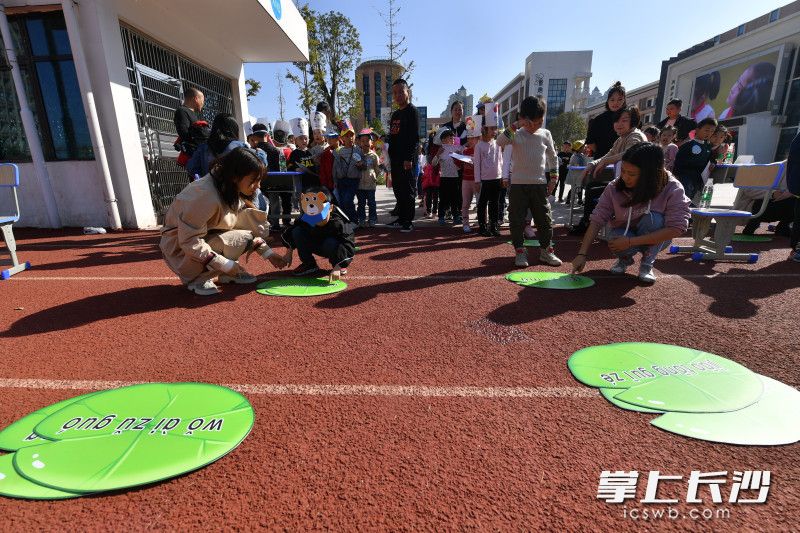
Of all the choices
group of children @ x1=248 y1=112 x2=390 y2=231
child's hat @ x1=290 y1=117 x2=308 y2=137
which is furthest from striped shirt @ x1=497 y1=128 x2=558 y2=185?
child's hat @ x1=290 y1=117 x2=308 y2=137

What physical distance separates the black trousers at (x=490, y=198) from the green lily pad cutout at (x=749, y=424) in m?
4.84

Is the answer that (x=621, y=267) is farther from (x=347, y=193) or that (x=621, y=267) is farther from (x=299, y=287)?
(x=347, y=193)

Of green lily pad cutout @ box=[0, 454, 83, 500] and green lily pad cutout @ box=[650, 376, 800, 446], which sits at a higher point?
green lily pad cutout @ box=[0, 454, 83, 500]

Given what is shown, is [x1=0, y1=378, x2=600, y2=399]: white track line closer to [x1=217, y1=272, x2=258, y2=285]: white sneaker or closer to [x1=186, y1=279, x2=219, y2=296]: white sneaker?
[x1=186, y1=279, x2=219, y2=296]: white sneaker

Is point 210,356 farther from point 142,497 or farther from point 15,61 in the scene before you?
point 15,61

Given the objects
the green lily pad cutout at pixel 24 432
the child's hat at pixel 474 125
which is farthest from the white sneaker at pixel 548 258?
the green lily pad cutout at pixel 24 432

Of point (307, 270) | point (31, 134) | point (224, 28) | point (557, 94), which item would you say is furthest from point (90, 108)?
point (557, 94)

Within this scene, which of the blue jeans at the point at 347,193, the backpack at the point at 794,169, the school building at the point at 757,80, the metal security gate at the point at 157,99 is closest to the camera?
the backpack at the point at 794,169

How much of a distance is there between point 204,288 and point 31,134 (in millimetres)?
6635

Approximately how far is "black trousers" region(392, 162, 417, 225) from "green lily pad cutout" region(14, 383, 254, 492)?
5.45 m

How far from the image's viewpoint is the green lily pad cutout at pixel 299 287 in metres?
3.86

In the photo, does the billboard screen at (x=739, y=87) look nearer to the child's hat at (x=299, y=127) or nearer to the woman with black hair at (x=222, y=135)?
the child's hat at (x=299, y=127)

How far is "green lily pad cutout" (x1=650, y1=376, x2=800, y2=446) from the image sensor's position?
1.74 metres

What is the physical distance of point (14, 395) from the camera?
2180 mm
